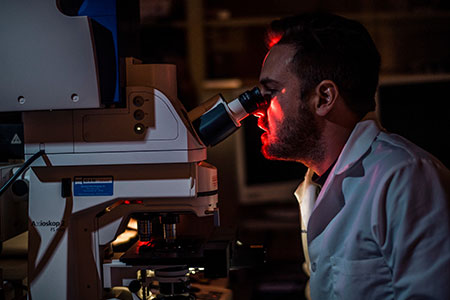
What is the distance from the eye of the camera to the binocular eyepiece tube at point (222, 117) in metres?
0.97

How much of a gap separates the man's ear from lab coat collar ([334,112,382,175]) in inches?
3.4

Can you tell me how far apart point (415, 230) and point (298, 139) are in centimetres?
38

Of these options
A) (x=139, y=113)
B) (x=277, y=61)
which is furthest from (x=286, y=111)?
(x=139, y=113)

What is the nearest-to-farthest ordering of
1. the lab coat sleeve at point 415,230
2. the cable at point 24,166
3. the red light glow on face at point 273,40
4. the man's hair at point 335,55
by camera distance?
the lab coat sleeve at point 415,230, the cable at point 24,166, the man's hair at point 335,55, the red light glow on face at point 273,40

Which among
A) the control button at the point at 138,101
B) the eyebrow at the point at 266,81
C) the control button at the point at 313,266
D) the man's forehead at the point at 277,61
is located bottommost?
the control button at the point at 313,266

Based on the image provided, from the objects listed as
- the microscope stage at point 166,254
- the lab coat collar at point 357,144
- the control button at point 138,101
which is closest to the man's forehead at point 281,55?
the lab coat collar at point 357,144

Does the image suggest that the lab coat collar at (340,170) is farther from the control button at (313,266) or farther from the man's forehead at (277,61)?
the man's forehead at (277,61)

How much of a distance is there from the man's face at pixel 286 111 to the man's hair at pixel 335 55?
0.9 inches

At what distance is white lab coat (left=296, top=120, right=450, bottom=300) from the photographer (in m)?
0.82

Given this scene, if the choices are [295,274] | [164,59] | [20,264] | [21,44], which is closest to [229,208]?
[295,274]

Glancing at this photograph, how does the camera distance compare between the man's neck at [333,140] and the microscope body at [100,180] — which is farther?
the man's neck at [333,140]

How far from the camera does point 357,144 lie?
Result: 1.02m

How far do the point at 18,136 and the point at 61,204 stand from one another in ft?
0.85

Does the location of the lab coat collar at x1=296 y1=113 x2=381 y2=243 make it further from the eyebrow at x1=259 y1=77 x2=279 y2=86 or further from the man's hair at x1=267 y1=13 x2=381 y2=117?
the eyebrow at x1=259 y1=77 x2=279 y2=86
